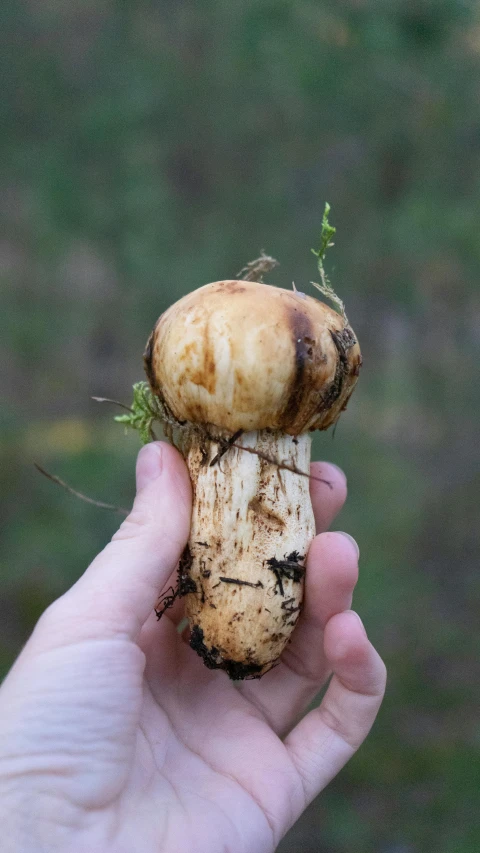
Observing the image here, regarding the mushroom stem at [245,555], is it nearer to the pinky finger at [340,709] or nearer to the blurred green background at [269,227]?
the pinky finger at [340,709]

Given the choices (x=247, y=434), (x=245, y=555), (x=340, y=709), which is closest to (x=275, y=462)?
(x=247, y=434)

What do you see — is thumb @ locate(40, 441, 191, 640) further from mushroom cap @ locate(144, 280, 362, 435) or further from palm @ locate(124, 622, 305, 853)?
palm @ locate(124, 622, 305, 853)

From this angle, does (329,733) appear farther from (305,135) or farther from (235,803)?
(305,135)

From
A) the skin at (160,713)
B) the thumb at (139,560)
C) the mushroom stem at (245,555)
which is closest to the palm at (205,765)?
the skin at (160,713)

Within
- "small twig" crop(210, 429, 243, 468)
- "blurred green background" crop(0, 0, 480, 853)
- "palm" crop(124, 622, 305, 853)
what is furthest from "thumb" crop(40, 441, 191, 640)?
"blurred green background" crop(0, 0, 480, 853)

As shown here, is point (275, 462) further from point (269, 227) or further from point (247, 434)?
point (269, 227)

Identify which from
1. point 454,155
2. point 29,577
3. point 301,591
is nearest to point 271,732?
point 301,591
